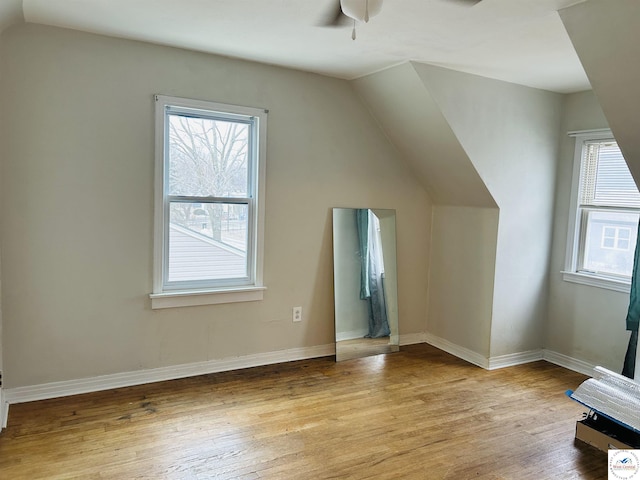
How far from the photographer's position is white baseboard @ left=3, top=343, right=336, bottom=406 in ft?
9.68

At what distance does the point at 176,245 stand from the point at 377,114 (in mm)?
2020

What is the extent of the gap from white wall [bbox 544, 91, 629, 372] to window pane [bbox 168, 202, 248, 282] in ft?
9.01

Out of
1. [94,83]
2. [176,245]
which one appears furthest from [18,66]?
[176,245]

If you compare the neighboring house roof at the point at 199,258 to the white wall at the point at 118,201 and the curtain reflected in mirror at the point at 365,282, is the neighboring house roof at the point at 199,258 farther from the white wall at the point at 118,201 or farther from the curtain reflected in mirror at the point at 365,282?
the curtain reflected in mirror at the point at 365,282

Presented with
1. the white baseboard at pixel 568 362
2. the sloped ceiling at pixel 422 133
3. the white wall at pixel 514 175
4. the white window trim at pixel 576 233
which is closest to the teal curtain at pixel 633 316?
the white window trim at pixel 576 233

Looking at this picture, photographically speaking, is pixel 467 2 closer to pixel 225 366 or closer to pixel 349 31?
pixel 349 31

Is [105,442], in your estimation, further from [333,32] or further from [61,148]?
[333,32]

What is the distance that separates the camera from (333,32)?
2.71 meters

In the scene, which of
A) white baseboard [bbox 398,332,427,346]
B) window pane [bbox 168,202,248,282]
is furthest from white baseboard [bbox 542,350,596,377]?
window pane [bbox 168,202,248,282]

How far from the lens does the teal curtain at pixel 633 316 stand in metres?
3.29

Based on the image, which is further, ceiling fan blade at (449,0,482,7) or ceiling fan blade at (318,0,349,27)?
ceiling fan blade at (318,0,349,27)

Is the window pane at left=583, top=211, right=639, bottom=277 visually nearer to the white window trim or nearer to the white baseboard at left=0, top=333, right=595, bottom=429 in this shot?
the white window trim

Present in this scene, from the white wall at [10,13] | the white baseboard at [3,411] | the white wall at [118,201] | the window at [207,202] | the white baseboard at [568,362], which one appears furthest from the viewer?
the white baseboard at [568,362]

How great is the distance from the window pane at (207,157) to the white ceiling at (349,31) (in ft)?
1.73
